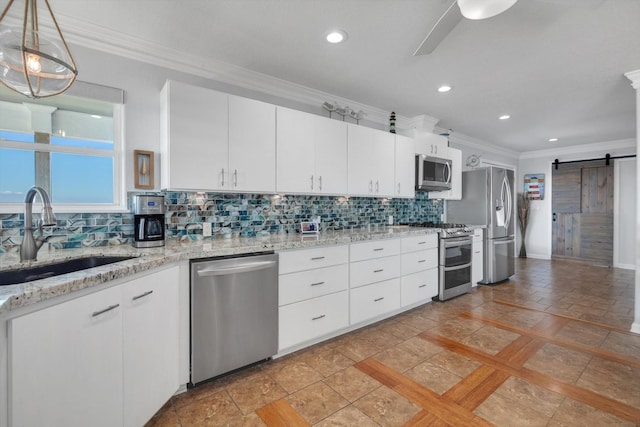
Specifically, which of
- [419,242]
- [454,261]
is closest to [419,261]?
[419,242]

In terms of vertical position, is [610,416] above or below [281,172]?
below

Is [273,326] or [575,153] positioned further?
[575,153]

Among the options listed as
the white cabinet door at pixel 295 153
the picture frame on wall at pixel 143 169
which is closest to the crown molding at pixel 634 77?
the white cabinet door at pixel 295 153

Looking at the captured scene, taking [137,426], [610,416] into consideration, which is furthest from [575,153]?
[137,426]

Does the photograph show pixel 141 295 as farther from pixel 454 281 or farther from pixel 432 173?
pixel 432 173

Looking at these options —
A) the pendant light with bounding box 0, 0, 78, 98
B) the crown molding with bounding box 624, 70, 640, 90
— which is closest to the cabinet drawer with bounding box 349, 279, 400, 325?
the pendant light with bounding box 0, 0, 78, 98

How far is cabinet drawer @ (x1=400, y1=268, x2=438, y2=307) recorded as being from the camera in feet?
10.7

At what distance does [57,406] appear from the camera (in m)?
1.09

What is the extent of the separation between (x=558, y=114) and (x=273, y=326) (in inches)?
186

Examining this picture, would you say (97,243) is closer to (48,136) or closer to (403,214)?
(48,136)

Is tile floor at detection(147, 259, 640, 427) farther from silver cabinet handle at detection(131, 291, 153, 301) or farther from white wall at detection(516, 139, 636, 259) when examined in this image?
white wall at detection(516, 139, 636, 259)

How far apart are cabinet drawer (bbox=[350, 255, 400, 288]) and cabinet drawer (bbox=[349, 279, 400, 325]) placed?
0.06 metres

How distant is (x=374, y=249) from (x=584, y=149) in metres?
6.23

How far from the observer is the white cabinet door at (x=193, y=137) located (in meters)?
2.17
